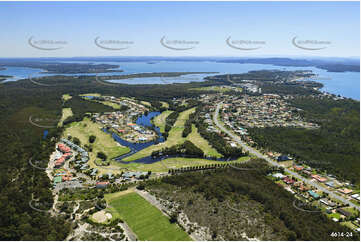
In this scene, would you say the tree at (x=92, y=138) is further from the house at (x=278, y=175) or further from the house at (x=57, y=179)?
the house at (x=278, y=175)

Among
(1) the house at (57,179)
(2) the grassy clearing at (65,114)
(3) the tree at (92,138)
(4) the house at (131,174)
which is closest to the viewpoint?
(1) the house at (57,179)

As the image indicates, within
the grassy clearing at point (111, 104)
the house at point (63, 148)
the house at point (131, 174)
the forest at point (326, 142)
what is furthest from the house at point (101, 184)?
the grassy clearing at point (111, 104)

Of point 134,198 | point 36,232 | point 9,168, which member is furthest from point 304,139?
point 9,168

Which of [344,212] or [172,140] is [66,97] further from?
[344,212]

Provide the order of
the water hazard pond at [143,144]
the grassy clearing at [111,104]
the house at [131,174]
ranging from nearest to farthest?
the house at [131,174] < the water hazard pond at [143,144] < the grassy clearing at [111,104]

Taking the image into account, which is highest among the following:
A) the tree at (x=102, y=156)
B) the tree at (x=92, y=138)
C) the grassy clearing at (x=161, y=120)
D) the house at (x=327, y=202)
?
the grassy clearing at (x=161, y=120)

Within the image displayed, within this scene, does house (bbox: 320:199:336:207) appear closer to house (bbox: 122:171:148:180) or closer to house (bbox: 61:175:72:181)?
house (bbox: 122:171:148:180)

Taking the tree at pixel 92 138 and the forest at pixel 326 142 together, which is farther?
the tree at pixel 92 138
